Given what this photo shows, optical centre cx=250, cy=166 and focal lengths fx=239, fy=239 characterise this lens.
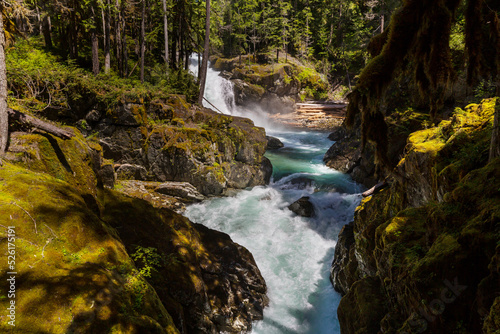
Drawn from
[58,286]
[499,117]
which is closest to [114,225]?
[58,286]

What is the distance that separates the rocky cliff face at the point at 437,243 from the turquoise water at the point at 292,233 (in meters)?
2.14

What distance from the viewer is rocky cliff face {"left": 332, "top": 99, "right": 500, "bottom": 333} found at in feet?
9.96

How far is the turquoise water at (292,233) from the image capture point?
7.70 m

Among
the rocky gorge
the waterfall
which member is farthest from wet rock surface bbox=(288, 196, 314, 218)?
the waterfall

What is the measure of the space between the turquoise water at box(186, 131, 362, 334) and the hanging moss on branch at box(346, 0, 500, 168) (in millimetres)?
6949

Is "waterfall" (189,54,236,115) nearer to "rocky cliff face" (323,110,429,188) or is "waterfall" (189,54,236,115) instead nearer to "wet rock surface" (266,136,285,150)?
"wet rock surface" (266,136,285,150)

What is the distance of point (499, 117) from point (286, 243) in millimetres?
8521

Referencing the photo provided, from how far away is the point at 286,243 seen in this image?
10797 millimetres

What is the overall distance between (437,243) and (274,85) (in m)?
33.6

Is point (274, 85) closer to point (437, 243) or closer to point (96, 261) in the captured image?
point (437, 243)

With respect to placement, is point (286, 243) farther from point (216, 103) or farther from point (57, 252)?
point (216, 103)

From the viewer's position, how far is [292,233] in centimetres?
1134

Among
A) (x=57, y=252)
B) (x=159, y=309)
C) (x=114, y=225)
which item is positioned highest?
(x=57, y=252)

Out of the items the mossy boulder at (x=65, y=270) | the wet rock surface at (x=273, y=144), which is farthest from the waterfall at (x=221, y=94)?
the mossy boulder at (x=65, y=270)
